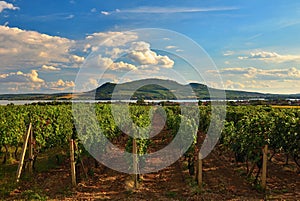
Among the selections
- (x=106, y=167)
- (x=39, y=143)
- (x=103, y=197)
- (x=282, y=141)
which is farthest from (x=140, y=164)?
(x=282, y=141)

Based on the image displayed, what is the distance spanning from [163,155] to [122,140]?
5042 millimetres

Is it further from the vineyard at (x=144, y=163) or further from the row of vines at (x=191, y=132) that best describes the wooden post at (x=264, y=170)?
the row of vines at (x=191, y=132)

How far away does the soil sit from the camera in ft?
27.6

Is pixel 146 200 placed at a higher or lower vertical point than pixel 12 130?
lower

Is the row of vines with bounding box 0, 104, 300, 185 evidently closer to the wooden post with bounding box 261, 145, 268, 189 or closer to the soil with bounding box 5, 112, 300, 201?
the wooden post with bounding box 261, 145, 268, 189

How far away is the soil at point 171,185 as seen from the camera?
842 cm

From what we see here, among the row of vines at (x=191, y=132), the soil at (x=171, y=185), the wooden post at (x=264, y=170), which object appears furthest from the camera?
the row of vines at (x=191, y=132)

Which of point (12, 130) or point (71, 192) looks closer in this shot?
point (71, 192)

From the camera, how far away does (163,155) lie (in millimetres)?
14258

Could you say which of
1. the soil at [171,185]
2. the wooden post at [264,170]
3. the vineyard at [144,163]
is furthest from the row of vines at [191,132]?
the soil at [171,185]

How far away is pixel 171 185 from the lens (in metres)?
9.53

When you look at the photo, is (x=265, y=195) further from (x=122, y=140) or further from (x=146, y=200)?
(x=122, y=140)

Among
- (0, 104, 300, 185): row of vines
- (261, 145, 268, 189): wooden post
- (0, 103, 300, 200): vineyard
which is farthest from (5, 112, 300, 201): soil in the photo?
(0, 104, 300, 185): row of vines

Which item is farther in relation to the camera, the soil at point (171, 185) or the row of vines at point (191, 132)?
the row of vines at point (191, 132)
